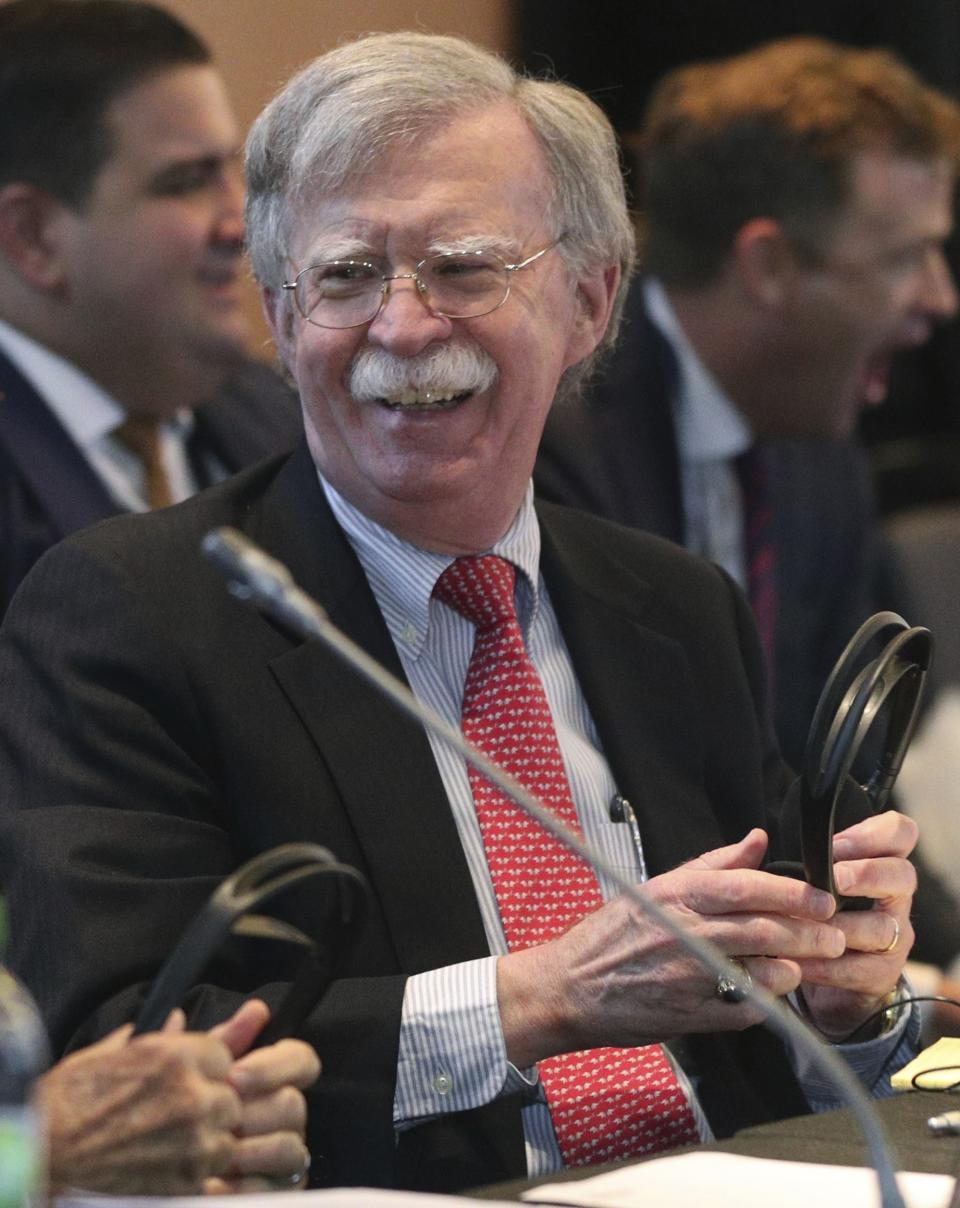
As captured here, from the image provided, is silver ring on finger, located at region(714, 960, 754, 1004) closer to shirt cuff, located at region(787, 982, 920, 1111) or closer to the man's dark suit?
shirt cuff, located at region(787, 982, 920, 1111)

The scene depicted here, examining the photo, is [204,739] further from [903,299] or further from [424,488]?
[903,299]

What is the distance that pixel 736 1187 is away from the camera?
1.23m

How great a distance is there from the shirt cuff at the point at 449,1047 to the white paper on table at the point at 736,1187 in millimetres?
214

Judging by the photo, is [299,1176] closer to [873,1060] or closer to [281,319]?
[873,1060]

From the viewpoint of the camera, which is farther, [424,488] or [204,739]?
[424,488]

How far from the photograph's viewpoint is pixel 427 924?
1590mm

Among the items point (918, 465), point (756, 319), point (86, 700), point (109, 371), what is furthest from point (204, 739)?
point (918, 465)

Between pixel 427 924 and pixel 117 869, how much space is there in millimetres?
262

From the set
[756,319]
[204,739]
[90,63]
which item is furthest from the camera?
[756,319]

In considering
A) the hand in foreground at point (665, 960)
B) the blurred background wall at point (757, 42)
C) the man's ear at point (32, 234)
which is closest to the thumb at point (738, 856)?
the hand in foreground at point (665, 960)

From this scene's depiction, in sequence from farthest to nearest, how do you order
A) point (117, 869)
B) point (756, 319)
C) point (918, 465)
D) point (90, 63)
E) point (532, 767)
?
1. point (918, 465)
2. point (756, 319)
3. point (90, 63)
4. point (532, 767)
5. point (117, 869)

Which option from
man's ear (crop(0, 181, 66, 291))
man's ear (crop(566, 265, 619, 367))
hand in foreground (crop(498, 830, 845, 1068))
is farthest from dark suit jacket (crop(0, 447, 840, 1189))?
man's ear (crop(0, 181, 66, 291))

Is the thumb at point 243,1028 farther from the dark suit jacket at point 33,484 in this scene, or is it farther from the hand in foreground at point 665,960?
the dark suit jacket at point 33,484

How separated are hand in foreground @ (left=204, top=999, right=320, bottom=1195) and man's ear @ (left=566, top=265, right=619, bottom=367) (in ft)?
2.86
